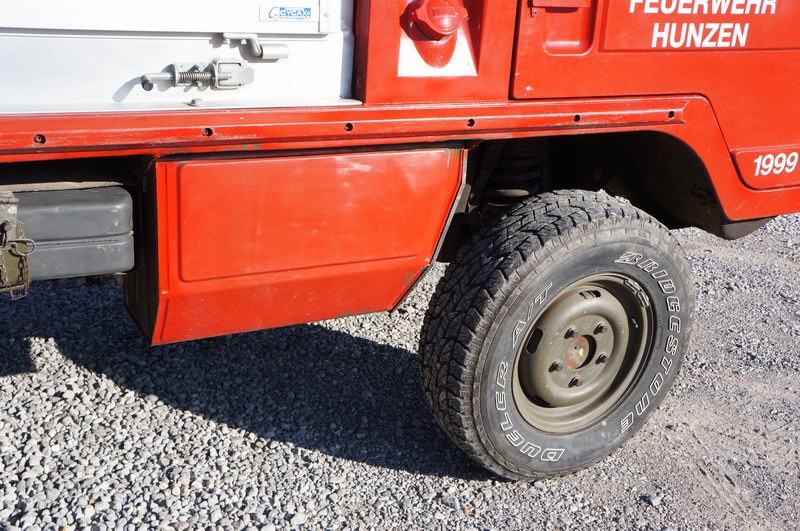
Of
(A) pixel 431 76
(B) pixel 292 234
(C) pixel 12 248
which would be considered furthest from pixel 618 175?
(C) pixel 12 248

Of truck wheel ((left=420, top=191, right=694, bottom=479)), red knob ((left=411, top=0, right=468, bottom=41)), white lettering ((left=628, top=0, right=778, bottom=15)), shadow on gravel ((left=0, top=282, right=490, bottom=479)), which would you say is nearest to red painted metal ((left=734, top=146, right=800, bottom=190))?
truck wheel ((left=420, top=191, right=694, bottom=479))

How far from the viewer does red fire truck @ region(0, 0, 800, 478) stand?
2.09 m

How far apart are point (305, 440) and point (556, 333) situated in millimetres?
944

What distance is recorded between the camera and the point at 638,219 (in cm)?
282

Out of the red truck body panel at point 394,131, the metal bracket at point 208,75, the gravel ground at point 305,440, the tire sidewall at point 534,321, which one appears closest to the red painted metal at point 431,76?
the red truck body panel at point 394,131

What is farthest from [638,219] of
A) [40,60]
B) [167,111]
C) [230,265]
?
[40,60]

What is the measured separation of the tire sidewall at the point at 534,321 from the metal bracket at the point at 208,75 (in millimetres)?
1006

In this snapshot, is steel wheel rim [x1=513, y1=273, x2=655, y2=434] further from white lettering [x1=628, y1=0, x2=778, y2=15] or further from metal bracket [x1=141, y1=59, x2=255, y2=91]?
metal bracket [x1=141, y1=59, x2=255, y2=91]

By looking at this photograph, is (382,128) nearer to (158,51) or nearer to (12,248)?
(158,51)

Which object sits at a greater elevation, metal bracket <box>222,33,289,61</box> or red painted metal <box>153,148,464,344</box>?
metal bracket <box>222,33,289,61</box>

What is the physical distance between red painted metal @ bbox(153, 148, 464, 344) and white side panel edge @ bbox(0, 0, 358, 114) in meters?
0.17

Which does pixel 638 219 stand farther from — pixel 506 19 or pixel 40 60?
pixel 40 60

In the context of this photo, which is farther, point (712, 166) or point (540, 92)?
point (712, 166)

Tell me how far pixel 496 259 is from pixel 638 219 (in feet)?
1.65
